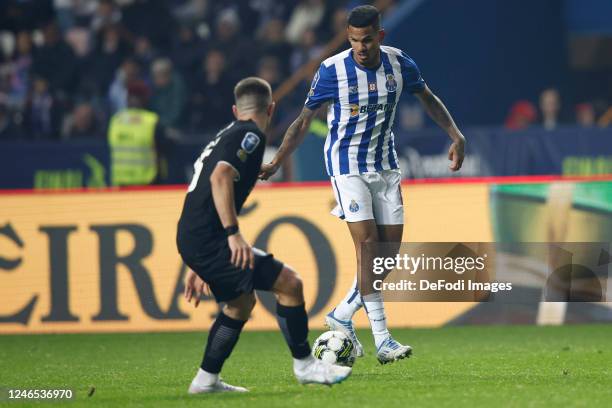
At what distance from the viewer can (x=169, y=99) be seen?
17.0 m

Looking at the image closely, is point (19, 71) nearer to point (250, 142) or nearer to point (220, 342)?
point (220, 342)

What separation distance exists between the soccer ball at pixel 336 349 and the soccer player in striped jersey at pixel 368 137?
0.21 meters

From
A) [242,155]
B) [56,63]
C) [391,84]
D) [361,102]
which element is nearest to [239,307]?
[242,155]

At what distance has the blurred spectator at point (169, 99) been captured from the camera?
16.9 m

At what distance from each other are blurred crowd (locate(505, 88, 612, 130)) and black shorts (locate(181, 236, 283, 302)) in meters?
9.10

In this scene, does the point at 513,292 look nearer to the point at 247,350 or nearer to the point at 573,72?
the point at 247,350

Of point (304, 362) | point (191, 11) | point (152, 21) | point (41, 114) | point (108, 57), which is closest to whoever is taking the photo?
point (304, 362)

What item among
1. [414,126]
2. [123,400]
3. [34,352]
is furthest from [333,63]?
[414,126]

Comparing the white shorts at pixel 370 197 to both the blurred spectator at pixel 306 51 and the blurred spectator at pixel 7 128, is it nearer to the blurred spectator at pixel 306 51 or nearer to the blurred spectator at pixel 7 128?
the blurred spectator at pixel 306 51

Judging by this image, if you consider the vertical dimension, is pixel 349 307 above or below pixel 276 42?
below

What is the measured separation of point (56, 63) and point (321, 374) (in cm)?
1199

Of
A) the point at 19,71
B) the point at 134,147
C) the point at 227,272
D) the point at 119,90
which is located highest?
the point at 19,71

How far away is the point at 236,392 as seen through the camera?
7.19 meters

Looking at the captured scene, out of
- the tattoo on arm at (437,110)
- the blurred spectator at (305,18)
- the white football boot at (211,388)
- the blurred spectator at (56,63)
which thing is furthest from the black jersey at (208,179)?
the blurred spectator at (56,63)
